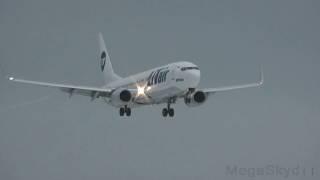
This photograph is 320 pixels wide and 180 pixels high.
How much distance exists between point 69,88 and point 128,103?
25.6 ft

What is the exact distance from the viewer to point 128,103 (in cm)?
9938

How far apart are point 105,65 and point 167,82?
4622 centimetres

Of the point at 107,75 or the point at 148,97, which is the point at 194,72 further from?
the point at 107,75

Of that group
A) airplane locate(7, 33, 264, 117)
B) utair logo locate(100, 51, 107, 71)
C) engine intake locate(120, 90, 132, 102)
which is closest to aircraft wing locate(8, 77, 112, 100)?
airplane locate(7, 33, 264, 117)

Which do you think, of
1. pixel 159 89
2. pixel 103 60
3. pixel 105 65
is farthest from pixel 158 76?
pixel 103 60

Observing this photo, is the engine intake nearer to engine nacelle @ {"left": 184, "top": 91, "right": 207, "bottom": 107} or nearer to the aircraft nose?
engine nacelle @ {"left": 184, "top": 91, "right": 207, "bottom": 107}

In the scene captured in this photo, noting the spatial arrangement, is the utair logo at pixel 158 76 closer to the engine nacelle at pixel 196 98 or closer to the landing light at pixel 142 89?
the landing light at pixel 142 89

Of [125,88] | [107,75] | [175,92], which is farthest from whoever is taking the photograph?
[107,75]

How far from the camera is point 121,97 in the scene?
3880 inches

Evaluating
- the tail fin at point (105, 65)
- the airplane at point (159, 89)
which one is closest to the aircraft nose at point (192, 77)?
the airplane at point (159, 89)

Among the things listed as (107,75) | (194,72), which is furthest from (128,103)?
(107,75)

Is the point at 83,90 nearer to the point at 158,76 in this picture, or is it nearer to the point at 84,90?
the point at 84,90

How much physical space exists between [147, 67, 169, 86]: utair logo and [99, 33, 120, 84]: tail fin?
3125cm

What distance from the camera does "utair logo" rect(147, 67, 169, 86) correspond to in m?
95.5
